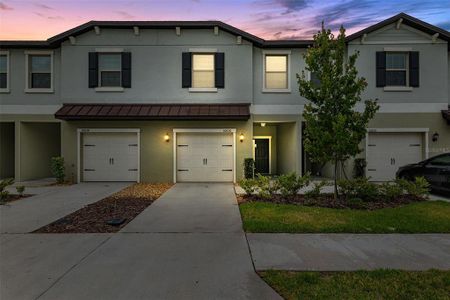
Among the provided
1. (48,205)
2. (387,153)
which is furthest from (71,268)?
(387,153)

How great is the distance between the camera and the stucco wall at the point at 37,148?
46.4ft

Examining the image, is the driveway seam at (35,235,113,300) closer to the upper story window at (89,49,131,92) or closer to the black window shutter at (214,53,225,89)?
the black window shutter at (214,53,225,89)

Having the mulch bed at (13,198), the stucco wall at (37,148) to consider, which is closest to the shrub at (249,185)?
the mulch bed at (13,198)

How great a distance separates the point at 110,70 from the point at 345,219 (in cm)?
1193

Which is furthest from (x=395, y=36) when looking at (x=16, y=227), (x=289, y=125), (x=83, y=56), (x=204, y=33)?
(x=16, y=227)

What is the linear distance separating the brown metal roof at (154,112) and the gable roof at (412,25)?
598cm

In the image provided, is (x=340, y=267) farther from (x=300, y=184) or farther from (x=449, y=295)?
(x=300, y=184)

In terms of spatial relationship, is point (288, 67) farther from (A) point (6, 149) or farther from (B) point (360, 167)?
(A) point (6, 149)

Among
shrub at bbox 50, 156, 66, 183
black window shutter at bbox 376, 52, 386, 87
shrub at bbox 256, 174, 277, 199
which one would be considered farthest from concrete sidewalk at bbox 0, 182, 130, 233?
black window shutter at bbox 376, 52, 386, 87

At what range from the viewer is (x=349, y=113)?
8.53 meters

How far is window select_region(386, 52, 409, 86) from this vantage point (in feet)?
45.4

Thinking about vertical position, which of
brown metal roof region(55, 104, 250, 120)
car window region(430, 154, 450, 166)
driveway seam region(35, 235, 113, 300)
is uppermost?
brown metal roof region(55, 104, 250, 120)

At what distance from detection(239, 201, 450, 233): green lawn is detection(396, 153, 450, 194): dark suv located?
2.13m

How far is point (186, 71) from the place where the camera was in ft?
44.7
